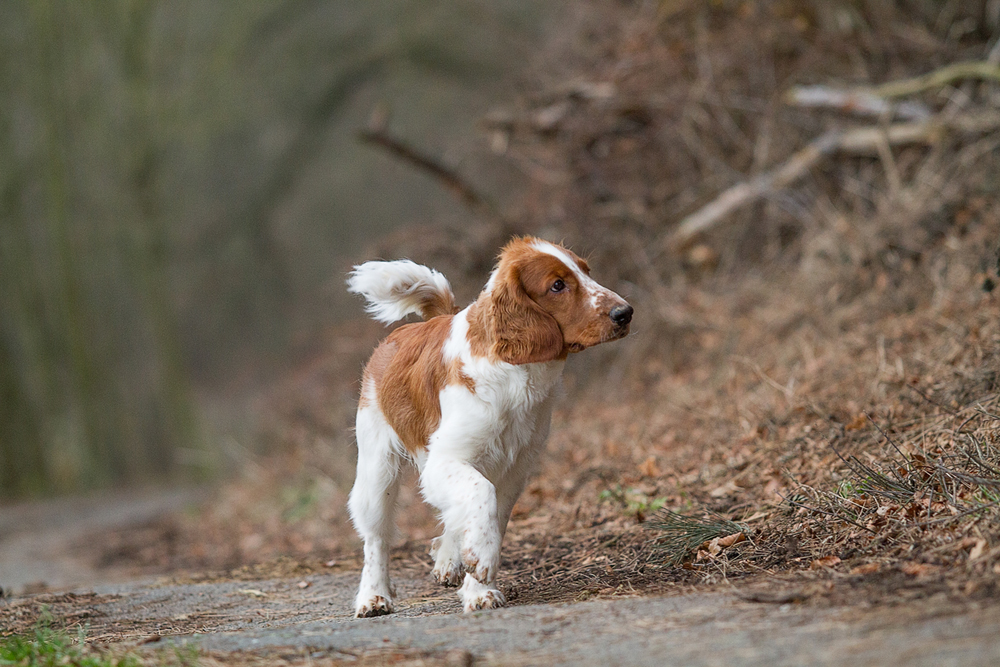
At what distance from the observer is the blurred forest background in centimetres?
2084

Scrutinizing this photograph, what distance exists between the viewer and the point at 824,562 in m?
3.87

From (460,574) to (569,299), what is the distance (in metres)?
1.60

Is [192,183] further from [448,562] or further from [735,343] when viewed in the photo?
[448,562]

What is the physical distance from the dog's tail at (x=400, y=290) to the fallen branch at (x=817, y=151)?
18.6ft

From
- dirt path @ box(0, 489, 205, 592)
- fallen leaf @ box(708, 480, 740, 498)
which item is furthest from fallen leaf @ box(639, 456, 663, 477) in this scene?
dirt path @ box(0, 489, 205, 592)

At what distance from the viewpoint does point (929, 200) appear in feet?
27.0

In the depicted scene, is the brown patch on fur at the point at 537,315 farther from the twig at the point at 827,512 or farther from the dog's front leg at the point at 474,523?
the twig at the point at 827,512

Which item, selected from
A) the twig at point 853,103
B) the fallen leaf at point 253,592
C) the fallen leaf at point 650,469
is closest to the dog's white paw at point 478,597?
the fallen leaf at point 253,592

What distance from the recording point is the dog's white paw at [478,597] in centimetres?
397

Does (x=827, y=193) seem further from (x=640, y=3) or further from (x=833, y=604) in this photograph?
(x=833, y=604)

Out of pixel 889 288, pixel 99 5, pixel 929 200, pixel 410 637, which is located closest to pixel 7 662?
pixel 410 637

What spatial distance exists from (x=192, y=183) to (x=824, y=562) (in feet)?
75.6

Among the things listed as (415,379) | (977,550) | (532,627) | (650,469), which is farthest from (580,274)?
(650,469)

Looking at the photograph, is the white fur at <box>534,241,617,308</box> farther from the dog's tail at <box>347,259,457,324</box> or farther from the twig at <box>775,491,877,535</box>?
the twig at <box>775,491,877,535</box>
